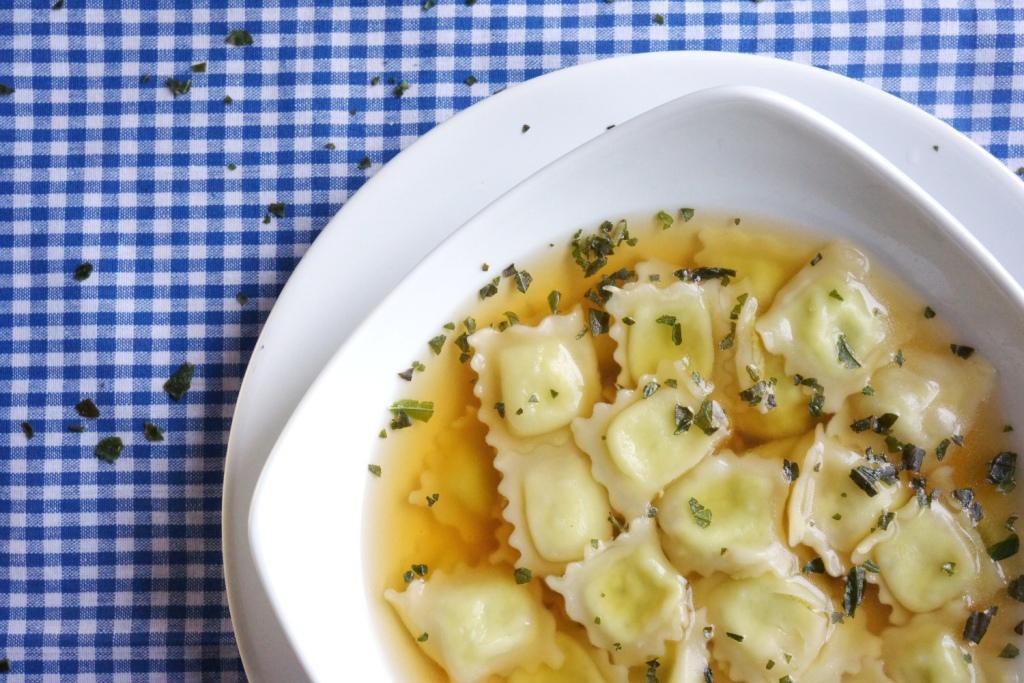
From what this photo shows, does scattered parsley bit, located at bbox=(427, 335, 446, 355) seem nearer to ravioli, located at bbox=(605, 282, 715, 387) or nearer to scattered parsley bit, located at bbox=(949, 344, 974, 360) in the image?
ravioli, located at bbox=(605, 282, 715, 387)

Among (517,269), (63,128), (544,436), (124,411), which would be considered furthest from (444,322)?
(63,128)

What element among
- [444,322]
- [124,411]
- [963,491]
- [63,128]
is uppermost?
[63,128]

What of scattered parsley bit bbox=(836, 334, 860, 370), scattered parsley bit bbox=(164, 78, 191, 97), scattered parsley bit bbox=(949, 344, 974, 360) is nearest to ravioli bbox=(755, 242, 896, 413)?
scattered parsley bit bbox=(836, 334, 860, 370)

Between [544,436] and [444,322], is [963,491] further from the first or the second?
[444,322]

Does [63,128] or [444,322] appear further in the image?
[63,128]

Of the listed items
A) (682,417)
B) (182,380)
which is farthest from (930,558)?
(182,380)

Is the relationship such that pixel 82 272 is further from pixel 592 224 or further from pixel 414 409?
pixel 592 224
